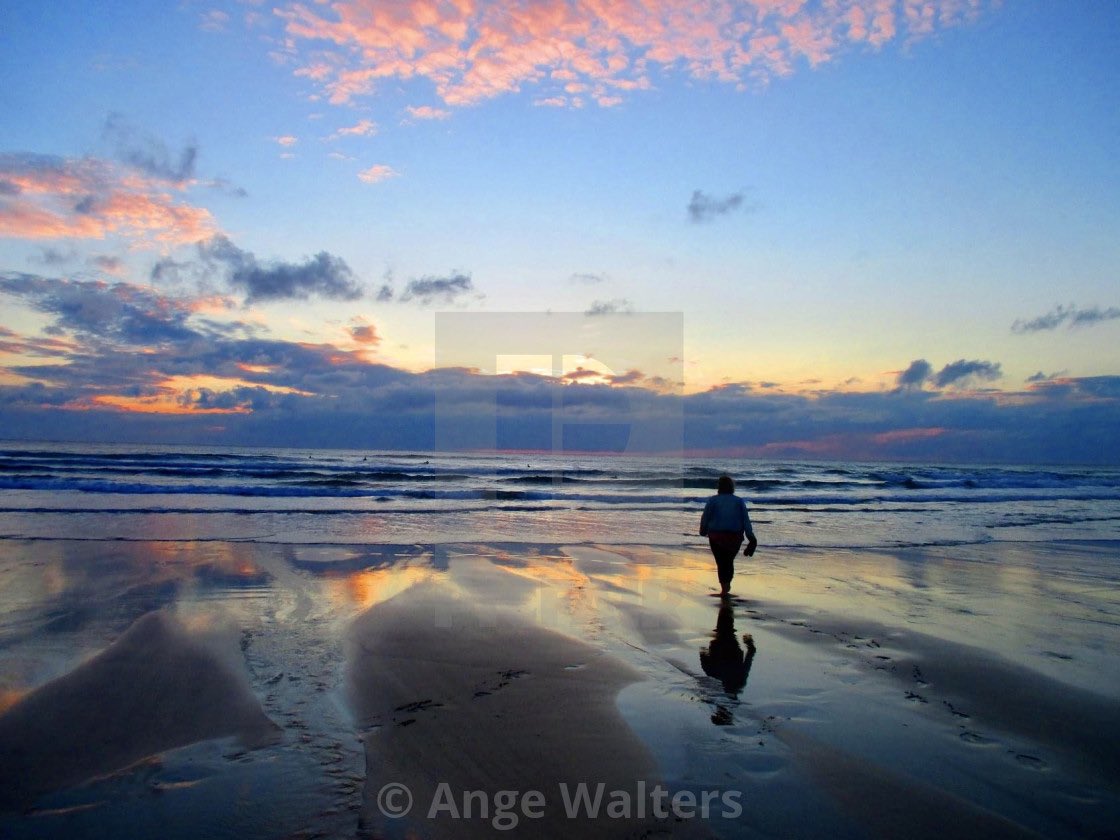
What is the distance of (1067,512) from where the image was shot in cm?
2714

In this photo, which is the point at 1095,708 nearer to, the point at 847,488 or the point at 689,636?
the point at 689,636

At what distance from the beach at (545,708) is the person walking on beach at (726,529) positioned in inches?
22.0

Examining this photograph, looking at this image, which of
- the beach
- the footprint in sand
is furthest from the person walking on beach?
the footprint in sand

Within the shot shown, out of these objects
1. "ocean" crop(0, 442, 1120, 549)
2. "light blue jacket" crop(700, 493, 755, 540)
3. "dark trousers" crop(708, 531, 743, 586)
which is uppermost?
"light blue jacket" crop(700, 493, 755, 540)

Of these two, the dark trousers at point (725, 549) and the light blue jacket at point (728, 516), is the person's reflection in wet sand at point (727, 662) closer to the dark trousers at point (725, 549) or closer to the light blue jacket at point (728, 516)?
the dark trousers at point (725, 549)

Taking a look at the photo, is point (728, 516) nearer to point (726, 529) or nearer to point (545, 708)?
point (726, 529)

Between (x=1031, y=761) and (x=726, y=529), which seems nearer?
(x=1031, y=761)

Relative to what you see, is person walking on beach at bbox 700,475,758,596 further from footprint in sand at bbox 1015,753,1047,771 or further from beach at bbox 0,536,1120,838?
footprint in sand at bbox 1015,753,1047,771

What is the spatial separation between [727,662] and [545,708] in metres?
2.18

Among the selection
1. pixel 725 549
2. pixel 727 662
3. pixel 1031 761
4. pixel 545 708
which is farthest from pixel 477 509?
pixel 1031 761

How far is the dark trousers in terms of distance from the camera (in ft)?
31.8

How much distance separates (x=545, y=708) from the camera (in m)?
5.25

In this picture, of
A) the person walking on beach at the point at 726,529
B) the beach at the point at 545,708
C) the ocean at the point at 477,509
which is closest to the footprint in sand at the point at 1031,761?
the beach at the point at 545,708

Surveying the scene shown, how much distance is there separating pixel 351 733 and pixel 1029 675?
6250 mm
